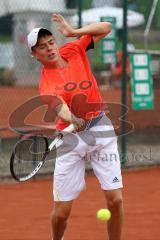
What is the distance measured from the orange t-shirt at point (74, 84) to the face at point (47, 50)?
10 cm

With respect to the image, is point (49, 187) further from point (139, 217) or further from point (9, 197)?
point (139, 217)

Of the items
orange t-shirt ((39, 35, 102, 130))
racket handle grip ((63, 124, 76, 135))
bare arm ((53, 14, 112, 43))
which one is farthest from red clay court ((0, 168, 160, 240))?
bare arm ((53, 14, 112, 43))

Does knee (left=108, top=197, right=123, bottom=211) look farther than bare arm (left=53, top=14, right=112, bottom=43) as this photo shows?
Yes

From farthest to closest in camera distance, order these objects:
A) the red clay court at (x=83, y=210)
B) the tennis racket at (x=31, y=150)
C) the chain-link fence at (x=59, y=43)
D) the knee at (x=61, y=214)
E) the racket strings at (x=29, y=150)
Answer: the chain-link fence at (x=59, y=43), the red clay court at (x=83, y=210), the racket strings at (x=29, y=150), the tennis racket at (x=31, y=150), the knee at (x=61, y=214)

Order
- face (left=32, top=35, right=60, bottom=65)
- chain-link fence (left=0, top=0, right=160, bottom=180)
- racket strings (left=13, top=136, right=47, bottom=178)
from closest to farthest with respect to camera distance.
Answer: face (left=32, top=35, right=60, bottom=65), racket strings (left=13, top=136, right=47, bottom=178), chain-link fence (left=0, top=0, right=160, bottom=180)

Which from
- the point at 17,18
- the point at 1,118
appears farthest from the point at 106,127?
the point at 17,18

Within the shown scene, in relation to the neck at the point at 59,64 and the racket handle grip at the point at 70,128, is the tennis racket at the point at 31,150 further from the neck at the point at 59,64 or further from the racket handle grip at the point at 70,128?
the neck at the point at 59,64

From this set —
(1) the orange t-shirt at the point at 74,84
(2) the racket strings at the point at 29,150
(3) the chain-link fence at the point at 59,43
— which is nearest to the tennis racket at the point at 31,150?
(2) the racket strings at the point at 29,150

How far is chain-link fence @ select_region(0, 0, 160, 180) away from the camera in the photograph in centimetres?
1125

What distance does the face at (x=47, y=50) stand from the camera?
6.02 m

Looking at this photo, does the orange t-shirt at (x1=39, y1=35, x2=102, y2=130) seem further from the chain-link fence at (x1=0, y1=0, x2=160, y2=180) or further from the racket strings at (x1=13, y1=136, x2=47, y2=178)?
the chain-link fence at (x1=0, y1=0, x2=160, y2=180)

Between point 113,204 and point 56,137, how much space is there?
706 mm

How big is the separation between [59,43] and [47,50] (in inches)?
315

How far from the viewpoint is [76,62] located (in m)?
6.15
